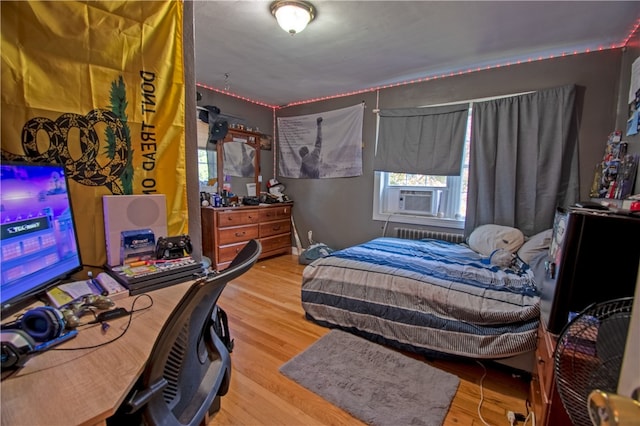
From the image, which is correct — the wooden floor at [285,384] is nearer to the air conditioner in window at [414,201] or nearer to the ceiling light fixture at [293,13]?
the air conditioner in window at [414,201]

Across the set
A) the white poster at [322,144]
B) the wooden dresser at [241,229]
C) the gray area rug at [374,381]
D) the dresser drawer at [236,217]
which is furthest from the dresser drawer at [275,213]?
the gray area rug at [374,381]

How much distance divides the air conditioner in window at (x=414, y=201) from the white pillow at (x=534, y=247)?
3.72 ft

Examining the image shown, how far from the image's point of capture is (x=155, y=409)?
70 cm

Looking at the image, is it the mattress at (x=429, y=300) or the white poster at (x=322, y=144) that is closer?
the mattress at (x=429, y=300)

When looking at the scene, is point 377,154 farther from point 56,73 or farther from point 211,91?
point 56,73

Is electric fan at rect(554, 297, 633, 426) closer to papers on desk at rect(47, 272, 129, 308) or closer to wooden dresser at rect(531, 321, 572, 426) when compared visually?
wooden dresser at rect(531, 321, 572, 426)

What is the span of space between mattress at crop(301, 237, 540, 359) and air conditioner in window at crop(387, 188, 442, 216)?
88 centimetres

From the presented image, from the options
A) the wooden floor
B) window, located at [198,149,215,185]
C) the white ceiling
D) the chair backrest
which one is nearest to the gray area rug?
the wooden floor

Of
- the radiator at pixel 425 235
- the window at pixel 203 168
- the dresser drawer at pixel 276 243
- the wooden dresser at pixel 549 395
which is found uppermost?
the window at pixel 203 168

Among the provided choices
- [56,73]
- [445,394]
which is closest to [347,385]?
[445,394]

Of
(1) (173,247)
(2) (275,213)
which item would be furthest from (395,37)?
(2) (275,213)

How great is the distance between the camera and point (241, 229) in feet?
12.6

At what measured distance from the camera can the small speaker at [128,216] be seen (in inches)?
49.4

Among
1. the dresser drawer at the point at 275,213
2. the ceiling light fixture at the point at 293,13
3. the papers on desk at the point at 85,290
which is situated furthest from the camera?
the dresser drawer at the point at 275,213
